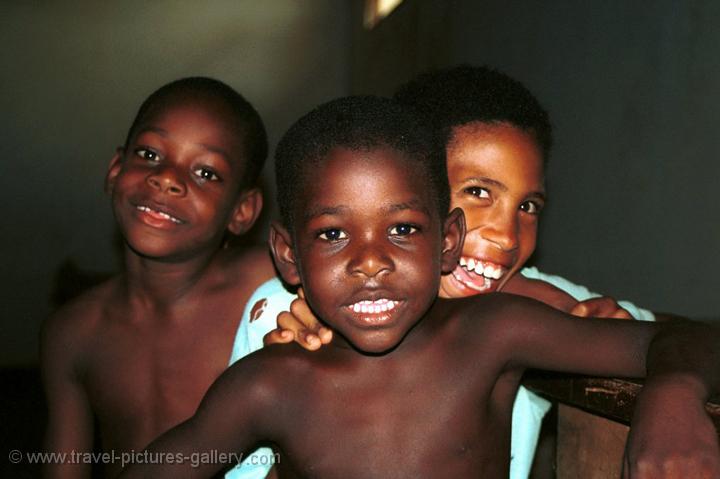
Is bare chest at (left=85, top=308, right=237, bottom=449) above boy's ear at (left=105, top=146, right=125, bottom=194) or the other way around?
the other way around

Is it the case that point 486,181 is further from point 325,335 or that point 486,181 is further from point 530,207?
point 325,335

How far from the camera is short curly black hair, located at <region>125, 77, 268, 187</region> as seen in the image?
7.39 feet

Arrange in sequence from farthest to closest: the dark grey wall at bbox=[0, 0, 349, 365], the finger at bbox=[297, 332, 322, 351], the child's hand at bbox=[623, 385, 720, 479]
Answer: the dark grey wall at bbox=[0, 0, 349, 365] < the finger at bbox=[297, 332, 322, 351] < the child's hand at bbox=[623, 385, 720, 479]

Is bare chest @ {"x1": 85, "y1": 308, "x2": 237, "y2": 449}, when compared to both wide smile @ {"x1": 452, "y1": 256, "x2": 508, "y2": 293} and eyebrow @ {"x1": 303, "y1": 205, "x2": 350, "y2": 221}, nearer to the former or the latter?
wide smile @ {"x1": 452, "y1": 256, "x2": 508, "y2": 293}

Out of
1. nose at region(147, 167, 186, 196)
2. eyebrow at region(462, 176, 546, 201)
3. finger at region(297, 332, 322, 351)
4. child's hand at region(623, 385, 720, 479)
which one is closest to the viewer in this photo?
child's hand at region(623, 385, 720, 479)

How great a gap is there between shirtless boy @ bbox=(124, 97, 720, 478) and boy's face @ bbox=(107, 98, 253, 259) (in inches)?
26.4

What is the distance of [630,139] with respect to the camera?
2.91 m

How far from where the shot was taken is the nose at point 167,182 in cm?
208

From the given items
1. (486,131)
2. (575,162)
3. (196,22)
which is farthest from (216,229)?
(196,22)

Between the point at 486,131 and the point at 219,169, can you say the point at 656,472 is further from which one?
the point at 219,169

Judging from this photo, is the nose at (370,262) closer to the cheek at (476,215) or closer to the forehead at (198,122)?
the cheek at (476,215)

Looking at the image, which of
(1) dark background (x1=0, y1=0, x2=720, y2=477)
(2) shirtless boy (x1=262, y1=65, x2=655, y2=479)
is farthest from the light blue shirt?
(1) dark background (x1=0, y1=0, x2=720, y2=477)

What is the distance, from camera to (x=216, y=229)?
2252 mm

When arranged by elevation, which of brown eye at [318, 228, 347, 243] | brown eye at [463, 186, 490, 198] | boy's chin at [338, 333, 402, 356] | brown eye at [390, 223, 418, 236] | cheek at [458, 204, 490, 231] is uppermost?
brown eye at [463, 186, 490, 198]
